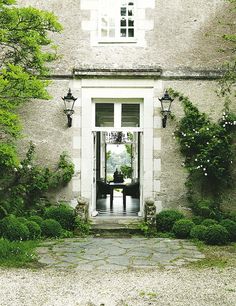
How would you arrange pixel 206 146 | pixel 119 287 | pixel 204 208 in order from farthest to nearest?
pixel 206 146 < pixel 204 208 < pixel 119 287

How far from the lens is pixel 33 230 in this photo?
26.2ft

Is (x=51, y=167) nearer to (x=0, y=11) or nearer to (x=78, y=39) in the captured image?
(x=78, y=39)

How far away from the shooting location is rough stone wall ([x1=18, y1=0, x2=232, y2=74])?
31.9 feet

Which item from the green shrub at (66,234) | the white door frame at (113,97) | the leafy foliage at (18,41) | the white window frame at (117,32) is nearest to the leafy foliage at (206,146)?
the white door frame at (113,97)

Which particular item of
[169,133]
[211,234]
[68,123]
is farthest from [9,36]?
[211,234]

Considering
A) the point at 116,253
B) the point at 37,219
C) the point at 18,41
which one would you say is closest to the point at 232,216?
the point at 116,253

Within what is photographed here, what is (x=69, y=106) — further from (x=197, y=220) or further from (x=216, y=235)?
(x=216, y=235)

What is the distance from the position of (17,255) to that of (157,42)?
235 inches

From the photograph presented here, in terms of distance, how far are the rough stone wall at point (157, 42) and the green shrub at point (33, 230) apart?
3.74 metres

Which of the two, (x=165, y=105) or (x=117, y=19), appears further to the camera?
(x=117, y=19)

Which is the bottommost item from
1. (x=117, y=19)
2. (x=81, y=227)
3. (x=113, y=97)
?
(x=81, y=227)

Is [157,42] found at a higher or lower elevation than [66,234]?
higher

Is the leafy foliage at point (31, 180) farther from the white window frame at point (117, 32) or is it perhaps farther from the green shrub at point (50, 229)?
the white window frame at point (117, 32)

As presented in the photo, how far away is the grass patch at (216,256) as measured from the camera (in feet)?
20.4
